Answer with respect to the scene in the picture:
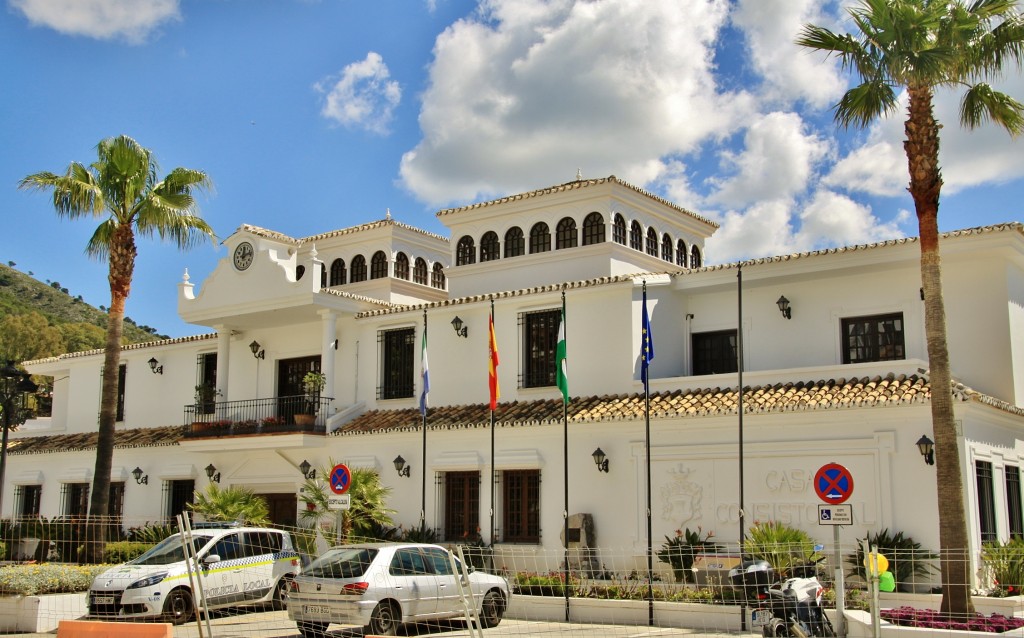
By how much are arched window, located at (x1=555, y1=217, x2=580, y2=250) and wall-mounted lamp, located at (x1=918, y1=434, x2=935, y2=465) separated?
461 inches

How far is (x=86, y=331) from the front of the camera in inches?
2534

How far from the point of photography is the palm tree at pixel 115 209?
23297 millimetres

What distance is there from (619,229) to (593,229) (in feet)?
2.28

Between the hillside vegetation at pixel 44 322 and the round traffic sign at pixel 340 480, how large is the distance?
46514mm

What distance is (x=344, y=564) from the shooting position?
51.3 feet

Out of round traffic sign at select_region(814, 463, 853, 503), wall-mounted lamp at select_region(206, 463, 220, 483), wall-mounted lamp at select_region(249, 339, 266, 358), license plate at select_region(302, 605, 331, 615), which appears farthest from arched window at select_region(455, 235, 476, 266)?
round traffic sign at select_region(814, 463, 853, 503)

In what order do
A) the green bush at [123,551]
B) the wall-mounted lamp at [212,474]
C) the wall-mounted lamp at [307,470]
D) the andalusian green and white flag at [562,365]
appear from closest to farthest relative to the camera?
the andalusian green and white flag at [562,365] < the green bush at [123,551] < the wall-mounted lamp at [307,470] < the wall-mounted lamp at [212,474]

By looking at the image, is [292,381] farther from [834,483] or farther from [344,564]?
[834,483]

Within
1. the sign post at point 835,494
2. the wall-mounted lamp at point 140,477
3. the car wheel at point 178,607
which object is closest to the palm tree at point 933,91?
the sign post at point 835,494

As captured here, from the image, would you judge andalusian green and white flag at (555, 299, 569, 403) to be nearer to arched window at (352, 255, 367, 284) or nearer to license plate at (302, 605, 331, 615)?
license plate at (302, 605, 331, 615)

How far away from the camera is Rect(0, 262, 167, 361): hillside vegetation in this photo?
58.4 m

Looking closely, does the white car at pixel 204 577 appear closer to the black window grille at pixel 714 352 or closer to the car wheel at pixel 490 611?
the car wheel at pixel 490 611

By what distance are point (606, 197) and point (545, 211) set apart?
1968 mm

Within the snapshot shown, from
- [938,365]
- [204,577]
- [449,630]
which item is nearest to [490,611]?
[449,630]
